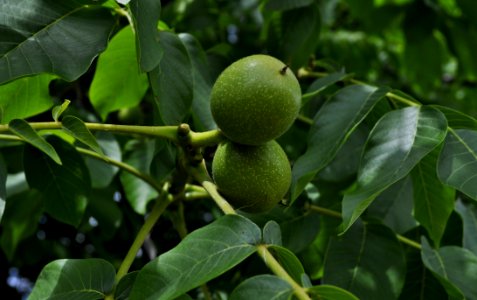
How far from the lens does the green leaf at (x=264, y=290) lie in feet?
3.05

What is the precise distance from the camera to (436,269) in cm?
133

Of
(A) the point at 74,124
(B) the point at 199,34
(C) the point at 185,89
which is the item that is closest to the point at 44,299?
(A) the point at 74,124

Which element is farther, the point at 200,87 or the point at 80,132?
the point at 200,87

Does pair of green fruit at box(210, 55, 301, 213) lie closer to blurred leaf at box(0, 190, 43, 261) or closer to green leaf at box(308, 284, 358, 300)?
green leaf at box(308, 284, 358, 300)

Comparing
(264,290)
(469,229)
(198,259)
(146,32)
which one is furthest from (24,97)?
(469,229)

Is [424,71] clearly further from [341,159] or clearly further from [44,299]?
[44,299]

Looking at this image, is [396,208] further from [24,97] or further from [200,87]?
[24,97]

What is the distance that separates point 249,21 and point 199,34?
18.6 inches

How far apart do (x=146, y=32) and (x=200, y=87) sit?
0.38 metres

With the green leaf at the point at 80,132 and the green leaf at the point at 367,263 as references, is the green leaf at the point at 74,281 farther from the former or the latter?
the green leaf at the point at 367,263

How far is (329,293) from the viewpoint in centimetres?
96

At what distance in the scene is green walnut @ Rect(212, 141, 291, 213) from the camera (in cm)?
121

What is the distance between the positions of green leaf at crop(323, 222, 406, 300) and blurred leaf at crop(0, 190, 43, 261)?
3.03ft

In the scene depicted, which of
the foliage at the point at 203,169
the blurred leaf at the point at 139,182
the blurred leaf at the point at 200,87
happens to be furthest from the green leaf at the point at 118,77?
the blurred leaf at the point at 139,182
